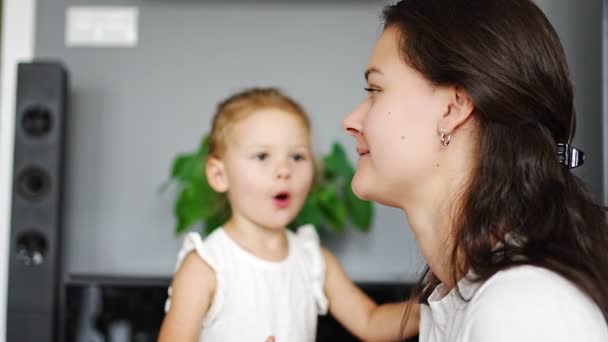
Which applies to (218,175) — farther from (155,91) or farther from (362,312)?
(155,91)

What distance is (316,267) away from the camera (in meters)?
1.51

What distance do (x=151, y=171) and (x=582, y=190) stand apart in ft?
5.09

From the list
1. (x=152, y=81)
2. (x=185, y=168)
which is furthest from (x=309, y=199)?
(x=152, y=81)

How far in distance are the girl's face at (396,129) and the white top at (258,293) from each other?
495mm

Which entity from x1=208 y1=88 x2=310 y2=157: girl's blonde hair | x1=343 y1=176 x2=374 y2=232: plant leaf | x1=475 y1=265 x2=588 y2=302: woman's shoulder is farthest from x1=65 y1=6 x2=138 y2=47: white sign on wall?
x1=475 y1=265 x2=588 y2=302: woman's shoulder

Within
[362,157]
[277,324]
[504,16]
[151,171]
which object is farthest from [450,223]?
[151,171]

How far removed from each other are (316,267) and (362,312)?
0.47 feet

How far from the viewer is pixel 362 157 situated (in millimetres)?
1025

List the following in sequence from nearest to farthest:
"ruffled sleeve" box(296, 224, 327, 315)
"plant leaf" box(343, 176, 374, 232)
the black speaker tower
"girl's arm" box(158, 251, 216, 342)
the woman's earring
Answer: the woman's earring
"girl's arm" box(158, 251, 216, 342)
"ruffled sleeve" box(296, 224, 327, 315)
the black speaker tower
"plant leaf" box(343, 176, 374, 232)

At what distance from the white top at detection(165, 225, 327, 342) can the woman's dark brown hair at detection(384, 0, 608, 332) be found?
0.60 m

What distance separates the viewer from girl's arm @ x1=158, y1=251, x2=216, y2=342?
1266mm

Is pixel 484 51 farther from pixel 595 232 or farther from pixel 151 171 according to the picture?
pixel 151 171

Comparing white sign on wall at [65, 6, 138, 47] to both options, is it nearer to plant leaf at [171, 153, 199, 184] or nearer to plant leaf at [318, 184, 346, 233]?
plant leaf at [171, 153, 199, 184]

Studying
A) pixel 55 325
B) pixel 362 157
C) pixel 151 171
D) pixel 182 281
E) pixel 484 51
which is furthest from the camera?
pixel 151 171
